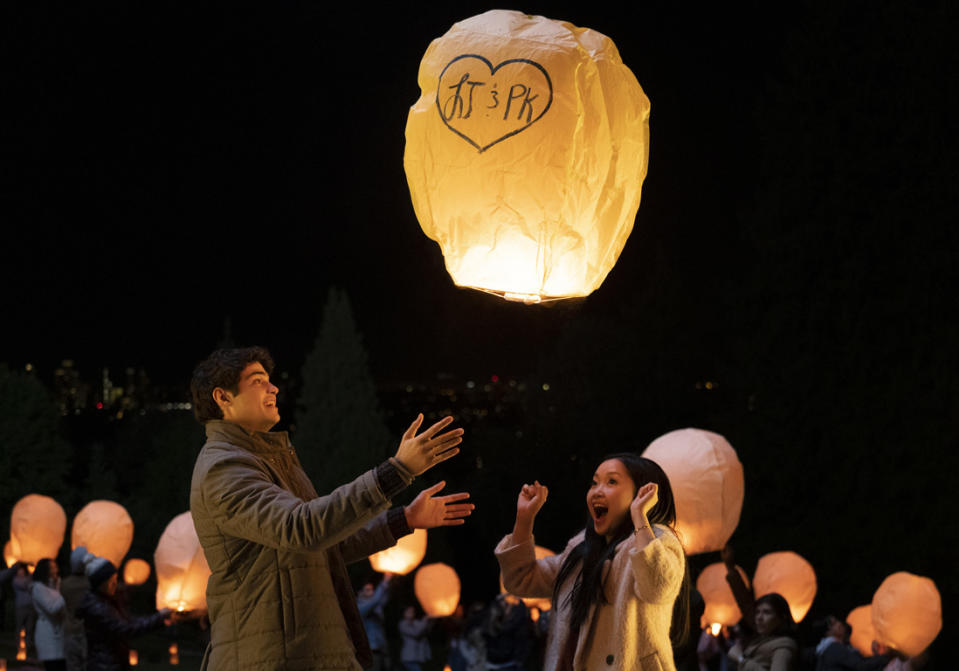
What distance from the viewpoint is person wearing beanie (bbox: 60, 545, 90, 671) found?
8141 millimetres

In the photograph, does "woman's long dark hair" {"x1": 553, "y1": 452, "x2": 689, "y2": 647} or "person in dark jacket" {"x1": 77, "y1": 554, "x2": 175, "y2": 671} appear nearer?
"woman's long dark hair" {"x1": 553, "y1": 452, "x2": 689, "y2": 647}

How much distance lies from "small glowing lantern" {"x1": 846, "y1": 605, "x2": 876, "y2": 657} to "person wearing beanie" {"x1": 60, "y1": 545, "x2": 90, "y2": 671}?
550 cm

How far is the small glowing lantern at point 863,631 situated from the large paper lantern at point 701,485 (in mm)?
2464

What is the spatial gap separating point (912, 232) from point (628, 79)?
13.4 m

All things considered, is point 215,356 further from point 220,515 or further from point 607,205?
point 607,205

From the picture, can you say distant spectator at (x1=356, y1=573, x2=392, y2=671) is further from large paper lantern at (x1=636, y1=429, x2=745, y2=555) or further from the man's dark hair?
the man's dark hair

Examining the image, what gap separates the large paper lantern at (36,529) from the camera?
1015 cm

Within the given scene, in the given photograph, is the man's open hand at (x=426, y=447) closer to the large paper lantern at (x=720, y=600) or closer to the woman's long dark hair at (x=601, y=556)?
the woman's long dark hair at (x=601, y=556)

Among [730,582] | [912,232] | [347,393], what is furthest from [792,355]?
[730,582]

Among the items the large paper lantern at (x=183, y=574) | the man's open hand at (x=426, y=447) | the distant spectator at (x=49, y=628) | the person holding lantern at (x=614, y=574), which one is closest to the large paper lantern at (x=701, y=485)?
the person holding lantern at (x=614, y=574)

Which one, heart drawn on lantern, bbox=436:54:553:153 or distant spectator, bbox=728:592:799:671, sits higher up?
heart drawn on lantern, bbox=436:54:553:153

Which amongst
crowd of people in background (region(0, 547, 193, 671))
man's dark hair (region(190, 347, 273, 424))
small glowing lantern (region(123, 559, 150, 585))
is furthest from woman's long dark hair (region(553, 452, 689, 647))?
small glowing lantern (region(123, 559, 150, 585))

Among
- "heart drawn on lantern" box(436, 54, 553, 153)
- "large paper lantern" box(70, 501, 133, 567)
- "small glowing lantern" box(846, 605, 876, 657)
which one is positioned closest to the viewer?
"heart drawn on lantern" box(436, 54, 553, 153)

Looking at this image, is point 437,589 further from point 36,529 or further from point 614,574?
point 614,574
